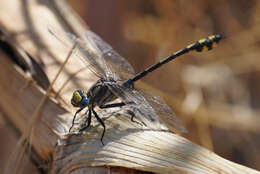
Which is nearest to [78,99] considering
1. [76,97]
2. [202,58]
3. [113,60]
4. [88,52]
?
[76,97]

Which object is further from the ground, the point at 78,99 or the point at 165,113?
the point at 78,99

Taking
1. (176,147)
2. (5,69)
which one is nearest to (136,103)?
(176,147)

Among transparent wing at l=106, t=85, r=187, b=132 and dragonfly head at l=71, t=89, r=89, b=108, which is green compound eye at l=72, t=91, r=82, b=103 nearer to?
dragonfly head at l=71, t=89, r=89, b=108

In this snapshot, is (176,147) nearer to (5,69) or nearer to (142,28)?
(5,69)

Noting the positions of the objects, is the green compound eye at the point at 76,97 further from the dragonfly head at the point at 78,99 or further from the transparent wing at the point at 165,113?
the transparent wing at the point at 165,113

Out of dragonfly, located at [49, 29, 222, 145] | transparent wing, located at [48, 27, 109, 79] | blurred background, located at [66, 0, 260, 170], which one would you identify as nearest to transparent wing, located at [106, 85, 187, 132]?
dragonfly, located at [49, 29, 222, 145]

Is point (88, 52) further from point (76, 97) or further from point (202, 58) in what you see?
point (202, 58)

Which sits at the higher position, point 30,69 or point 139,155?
point 30,69
